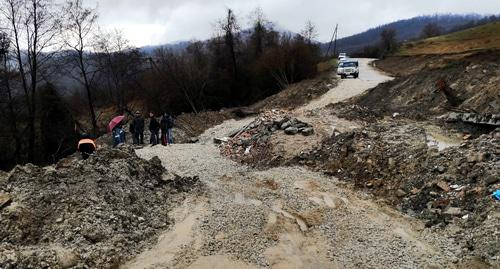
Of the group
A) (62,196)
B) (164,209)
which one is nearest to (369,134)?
(164,209)

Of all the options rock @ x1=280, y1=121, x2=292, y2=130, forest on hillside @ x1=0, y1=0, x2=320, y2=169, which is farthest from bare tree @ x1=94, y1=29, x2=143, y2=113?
rock @ x1=280, y1=121, x2=292, y2=130

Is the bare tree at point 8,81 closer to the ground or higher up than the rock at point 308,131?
higher up

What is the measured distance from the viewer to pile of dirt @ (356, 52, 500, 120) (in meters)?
18.1

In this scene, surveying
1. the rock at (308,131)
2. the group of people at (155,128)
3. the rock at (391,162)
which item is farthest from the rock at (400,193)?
the group of people at (155,128)

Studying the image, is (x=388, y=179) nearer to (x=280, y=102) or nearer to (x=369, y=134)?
(x=369, y=134)

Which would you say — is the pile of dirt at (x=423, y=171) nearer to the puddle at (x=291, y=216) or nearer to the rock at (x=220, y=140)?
the puddle at (x=291, y=216)

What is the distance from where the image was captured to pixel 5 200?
30.6 ft

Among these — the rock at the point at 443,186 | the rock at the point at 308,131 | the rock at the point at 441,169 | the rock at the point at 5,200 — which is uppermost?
the rock at the point at 5,200

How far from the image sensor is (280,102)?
30.8 meters

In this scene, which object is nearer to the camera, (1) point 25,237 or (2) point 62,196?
(1) point 25,237

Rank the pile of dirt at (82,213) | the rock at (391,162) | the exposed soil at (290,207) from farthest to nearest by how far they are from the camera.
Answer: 1. the rock at (391,162)
2. the exposed soil at (290,207)
3. the pile of dirt at (82,213)

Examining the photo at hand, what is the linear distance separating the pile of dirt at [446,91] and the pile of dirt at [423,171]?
376 centimetres

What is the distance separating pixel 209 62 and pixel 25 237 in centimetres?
3757

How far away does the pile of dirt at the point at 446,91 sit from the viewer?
18109mm
